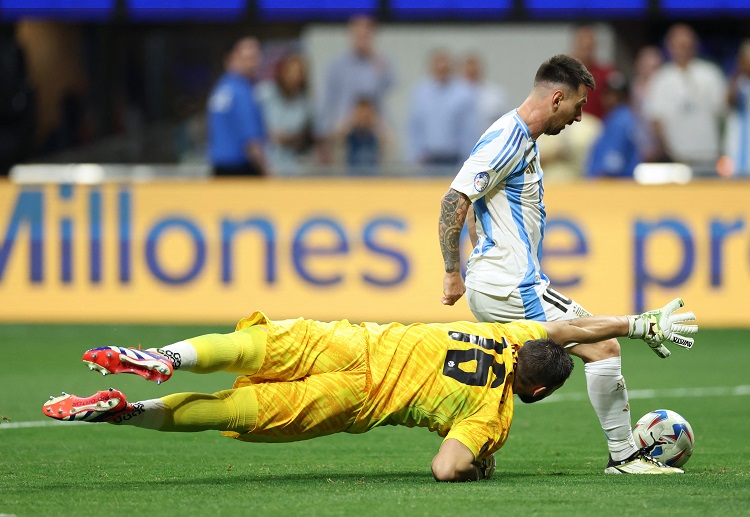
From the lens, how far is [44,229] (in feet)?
50.7

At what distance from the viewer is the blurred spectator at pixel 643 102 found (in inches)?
683

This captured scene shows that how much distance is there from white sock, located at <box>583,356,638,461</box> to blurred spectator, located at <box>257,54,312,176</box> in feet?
33.9

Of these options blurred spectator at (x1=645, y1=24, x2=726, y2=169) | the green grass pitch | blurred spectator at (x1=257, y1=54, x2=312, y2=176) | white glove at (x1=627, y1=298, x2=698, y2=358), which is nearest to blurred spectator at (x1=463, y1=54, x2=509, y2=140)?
blurred spectator at (x1=645, y1=24, x2=726, y2=169)

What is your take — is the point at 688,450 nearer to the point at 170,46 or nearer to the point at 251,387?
the point at 251,387

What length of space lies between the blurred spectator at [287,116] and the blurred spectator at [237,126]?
1.37m

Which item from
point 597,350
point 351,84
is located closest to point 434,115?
point 351,84

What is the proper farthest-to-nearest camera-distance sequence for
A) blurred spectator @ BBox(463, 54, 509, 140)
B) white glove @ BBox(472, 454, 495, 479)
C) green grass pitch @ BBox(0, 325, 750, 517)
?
blurred spectator @ BBox(463, 54, 509, 140)
white glove @ BBox(472, 454, 495, 479)
green grass pitch @ BBox(0, 325, 750, 517)

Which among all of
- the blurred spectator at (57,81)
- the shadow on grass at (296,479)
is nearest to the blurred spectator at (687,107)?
the blurred spectator at (57,81)

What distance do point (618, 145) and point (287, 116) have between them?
4.22 metres

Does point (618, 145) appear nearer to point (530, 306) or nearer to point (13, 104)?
point (13, 104)

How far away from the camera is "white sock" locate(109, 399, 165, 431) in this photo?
22.9ft

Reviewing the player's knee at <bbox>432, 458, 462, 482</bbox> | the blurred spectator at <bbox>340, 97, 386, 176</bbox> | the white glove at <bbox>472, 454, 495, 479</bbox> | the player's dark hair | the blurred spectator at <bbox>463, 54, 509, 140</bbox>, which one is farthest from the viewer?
the blurred spectator at <bbox>340, 97, 386, 176</bbox>

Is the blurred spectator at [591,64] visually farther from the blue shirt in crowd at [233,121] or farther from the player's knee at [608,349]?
the player's knee at [608,349]

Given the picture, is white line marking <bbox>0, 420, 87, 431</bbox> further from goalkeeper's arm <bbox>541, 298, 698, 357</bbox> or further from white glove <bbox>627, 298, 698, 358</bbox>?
white glove <bbox>627, 298, 698, 358</bbox>
